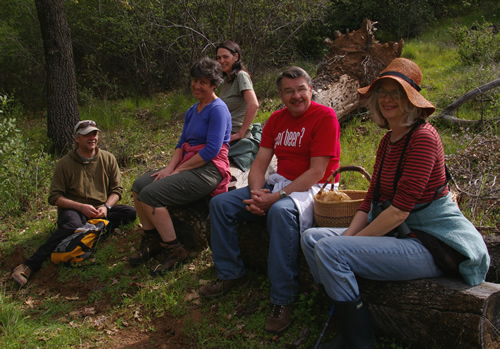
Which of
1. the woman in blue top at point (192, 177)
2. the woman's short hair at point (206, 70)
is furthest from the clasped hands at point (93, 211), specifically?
the woman's short hair at point (206, 70)

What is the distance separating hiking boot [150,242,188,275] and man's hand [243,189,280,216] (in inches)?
43.2

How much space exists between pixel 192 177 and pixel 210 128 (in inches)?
20.9

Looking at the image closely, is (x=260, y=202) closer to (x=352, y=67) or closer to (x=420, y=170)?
(x=420, y=170)

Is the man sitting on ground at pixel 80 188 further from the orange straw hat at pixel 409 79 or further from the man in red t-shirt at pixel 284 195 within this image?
the orange straw hat at pixel 409 79

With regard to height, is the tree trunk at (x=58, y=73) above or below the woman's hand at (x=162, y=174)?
above

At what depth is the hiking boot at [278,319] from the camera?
9.96 feet

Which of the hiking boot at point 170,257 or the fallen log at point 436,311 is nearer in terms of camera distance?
the fallen log at point 436,311

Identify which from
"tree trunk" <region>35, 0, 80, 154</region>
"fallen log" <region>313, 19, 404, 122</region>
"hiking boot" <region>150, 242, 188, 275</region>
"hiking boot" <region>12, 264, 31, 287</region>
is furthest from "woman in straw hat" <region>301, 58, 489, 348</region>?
"tree trunk" <region>35, 0, 80, 154</region>

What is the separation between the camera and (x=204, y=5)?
9305 millimetres

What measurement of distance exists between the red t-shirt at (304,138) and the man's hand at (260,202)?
0.29 m

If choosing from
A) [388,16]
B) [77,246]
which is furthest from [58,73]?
[388,16]

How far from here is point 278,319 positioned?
10.0ft

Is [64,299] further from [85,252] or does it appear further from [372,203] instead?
[372,203]

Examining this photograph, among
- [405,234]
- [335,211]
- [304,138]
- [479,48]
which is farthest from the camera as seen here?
[479,48]
